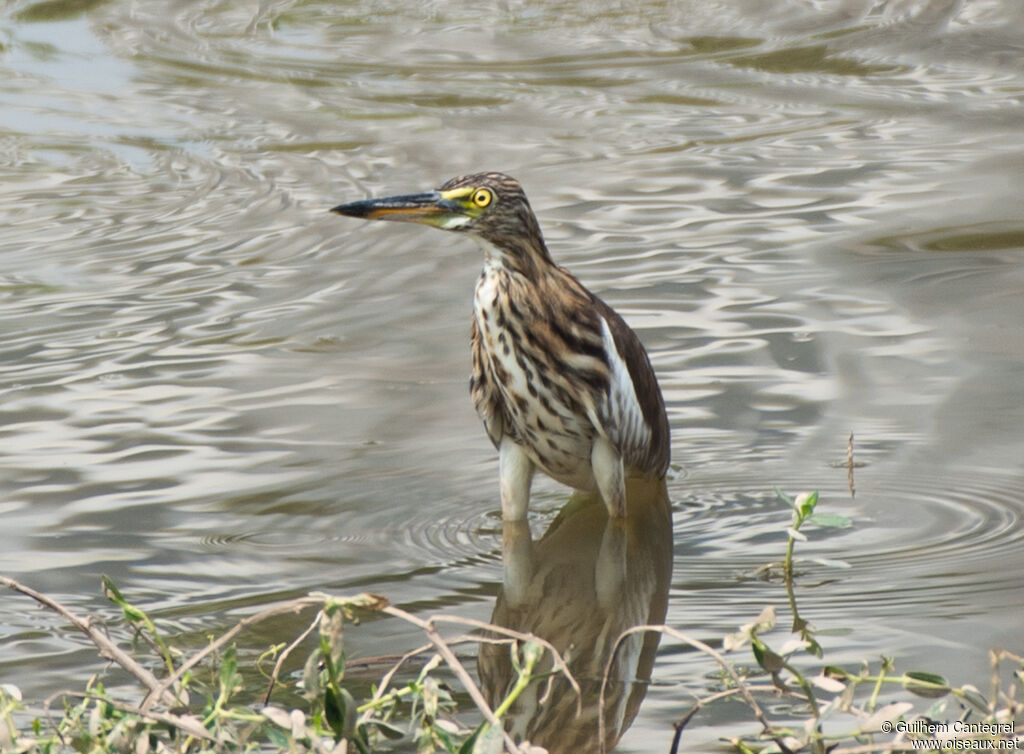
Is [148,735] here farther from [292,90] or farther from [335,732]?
[292,90]

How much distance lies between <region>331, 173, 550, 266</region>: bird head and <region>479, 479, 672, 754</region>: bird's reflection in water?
3.34ft

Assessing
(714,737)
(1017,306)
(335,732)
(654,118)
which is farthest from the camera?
(654,118)

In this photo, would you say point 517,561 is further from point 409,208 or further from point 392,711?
point 392,711

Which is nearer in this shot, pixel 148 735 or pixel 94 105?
pixel 148 735

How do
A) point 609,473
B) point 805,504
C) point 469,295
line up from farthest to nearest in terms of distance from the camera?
point 469,295
point 609,473
point 805,504

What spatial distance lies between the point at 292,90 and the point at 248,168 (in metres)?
1.85

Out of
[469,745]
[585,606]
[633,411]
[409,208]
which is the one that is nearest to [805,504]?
[585,606]

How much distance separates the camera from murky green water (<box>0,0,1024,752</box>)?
534 cm

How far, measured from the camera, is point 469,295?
8109mm

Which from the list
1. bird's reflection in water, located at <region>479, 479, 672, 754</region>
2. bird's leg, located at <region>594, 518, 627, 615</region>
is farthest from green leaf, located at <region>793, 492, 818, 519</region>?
bird's leg, located at <region>594, 518, 627, 615</region>

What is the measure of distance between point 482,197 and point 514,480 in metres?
0.97

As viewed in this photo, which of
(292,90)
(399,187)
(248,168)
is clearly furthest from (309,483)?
(292,90)

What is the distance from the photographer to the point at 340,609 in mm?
3127

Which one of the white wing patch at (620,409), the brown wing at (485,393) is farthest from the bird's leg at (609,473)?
the brown wing at (485,393)
